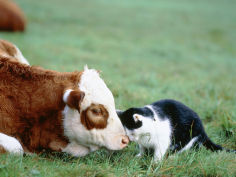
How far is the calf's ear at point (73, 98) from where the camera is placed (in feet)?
11.7

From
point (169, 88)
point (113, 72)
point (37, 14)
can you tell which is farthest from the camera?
point (37, 14)

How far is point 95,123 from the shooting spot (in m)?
3.81

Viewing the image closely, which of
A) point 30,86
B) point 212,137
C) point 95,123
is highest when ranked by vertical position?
point 30,86

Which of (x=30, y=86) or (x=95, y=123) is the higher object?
(x=30, y=86)

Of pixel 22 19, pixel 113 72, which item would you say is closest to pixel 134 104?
pixel 113 72

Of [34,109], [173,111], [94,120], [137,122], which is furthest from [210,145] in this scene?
[34,109]

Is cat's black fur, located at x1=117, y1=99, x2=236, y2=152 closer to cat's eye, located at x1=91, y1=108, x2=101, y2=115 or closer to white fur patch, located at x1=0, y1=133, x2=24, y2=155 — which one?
cat's eye, located at x1=91, y1=108, x2=101, y2=115

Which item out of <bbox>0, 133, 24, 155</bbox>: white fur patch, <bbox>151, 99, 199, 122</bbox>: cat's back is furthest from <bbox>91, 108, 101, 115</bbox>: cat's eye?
<bbox>151, 99, 199, 122</bbox>: cat's back

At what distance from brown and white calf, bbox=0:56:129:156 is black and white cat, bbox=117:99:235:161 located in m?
0.39

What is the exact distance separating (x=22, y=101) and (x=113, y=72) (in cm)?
560

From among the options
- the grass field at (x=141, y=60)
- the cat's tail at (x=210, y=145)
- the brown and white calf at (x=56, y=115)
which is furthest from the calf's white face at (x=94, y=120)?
the cat's tail at (x=210, y=145)

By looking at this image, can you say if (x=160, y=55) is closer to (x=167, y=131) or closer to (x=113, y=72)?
(x=113, y=72)

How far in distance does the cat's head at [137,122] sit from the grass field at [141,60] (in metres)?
0.28

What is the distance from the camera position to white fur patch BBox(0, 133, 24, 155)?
3.66 m
